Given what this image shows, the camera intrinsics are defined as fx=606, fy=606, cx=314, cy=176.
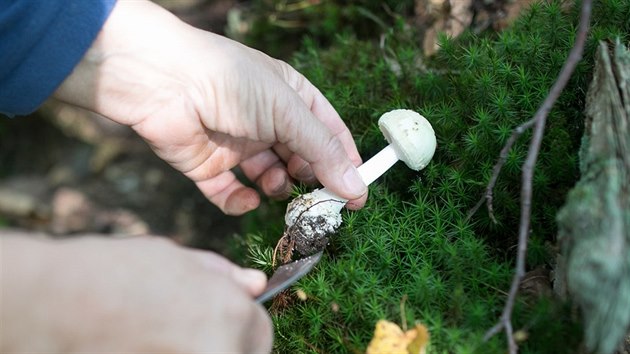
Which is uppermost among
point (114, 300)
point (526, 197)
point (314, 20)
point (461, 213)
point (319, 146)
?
point (114, 300)

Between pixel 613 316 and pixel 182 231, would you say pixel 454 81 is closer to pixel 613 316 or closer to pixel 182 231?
pixel 613 316

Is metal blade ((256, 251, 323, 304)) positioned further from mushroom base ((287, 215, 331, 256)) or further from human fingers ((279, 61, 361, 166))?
human fingers ((279, 61, 361, 166))

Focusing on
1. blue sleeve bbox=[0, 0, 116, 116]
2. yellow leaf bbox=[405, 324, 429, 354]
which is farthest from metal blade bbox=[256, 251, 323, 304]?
blue sleeve bbox=[0, 0, 116, 116]

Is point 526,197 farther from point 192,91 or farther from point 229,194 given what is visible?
point 229,194

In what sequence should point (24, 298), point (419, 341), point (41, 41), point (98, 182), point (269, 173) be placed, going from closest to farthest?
point (24, 298) < point (419, 341) < point (41, 41) < point (269, 173) < point (98, 182)

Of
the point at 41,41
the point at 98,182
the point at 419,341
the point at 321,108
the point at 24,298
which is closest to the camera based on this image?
the point at 24,298

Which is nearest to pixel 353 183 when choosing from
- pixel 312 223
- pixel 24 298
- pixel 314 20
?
pixel 312 223

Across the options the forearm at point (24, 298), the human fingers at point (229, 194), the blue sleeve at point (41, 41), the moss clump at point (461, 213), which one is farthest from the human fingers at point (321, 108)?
the forearm at point (24, 298)
